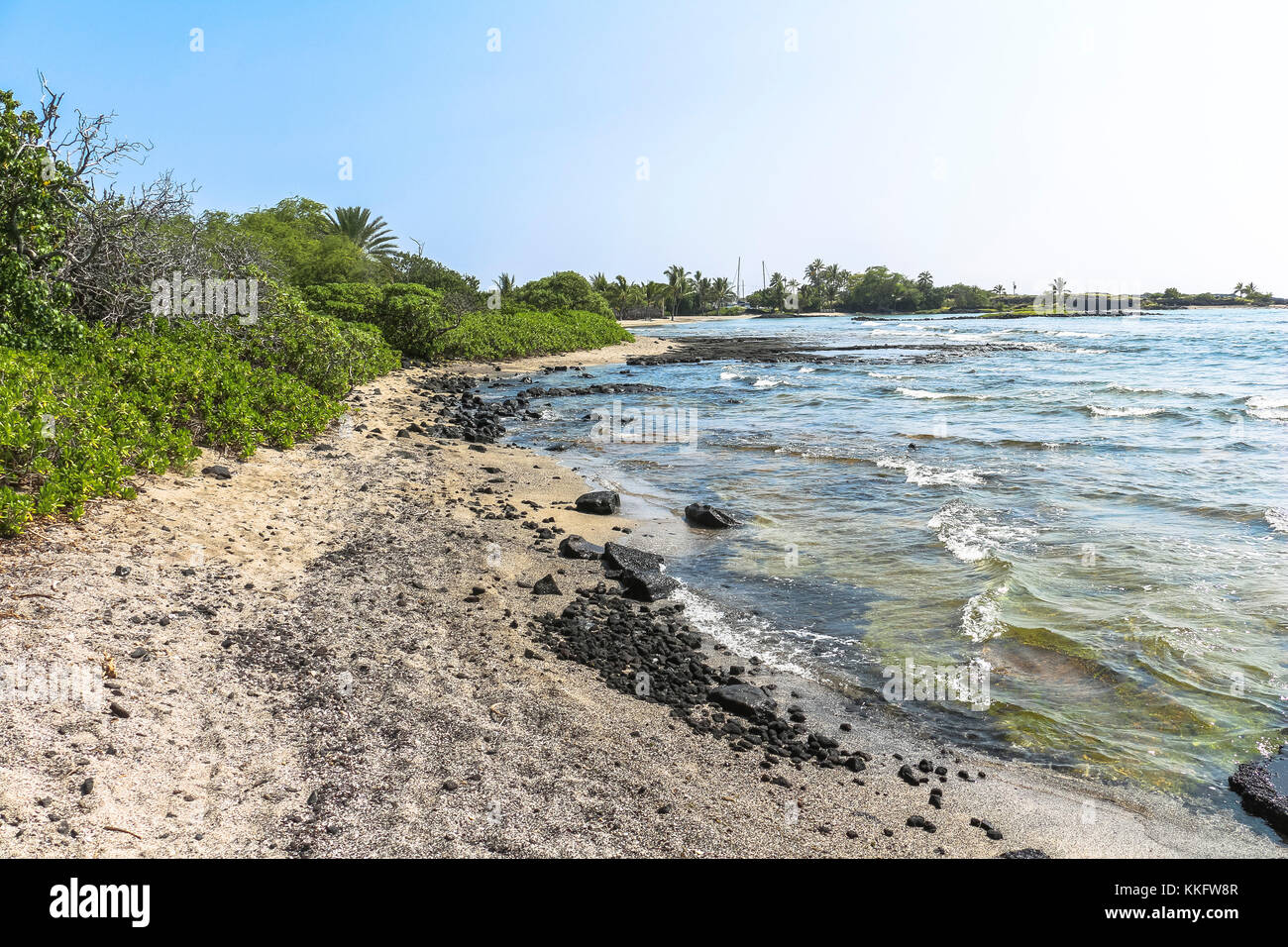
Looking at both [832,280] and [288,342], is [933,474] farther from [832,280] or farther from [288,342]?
[832,280]

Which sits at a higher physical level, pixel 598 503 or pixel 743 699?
pixel 598 503

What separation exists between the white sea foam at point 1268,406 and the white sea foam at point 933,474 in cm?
1495

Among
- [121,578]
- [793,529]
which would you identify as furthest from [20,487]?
[793,529]

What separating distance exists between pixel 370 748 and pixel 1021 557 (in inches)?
364

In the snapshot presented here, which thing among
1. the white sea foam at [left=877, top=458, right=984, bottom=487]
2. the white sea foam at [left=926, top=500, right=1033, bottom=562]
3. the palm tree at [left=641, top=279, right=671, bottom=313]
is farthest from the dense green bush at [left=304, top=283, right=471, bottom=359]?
the palm tree at [left=641, top=279, right=671, bottom=313]

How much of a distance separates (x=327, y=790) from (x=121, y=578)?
10.9 feet

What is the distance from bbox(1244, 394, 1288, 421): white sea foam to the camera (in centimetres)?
2431

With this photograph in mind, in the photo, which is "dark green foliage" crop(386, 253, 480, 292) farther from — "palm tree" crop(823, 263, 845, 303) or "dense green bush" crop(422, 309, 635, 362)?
"palm tree" crop(823, 263, 845, 303)

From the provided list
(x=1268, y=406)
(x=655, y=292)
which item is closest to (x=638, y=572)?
(x=1268, y=406)

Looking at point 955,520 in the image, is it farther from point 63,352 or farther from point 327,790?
point 63,352

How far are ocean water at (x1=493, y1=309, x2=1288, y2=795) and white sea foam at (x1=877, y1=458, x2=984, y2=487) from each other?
0.29ft

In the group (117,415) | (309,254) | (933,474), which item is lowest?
(933,474)

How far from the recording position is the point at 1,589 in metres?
5.62

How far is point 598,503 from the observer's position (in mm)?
12617
